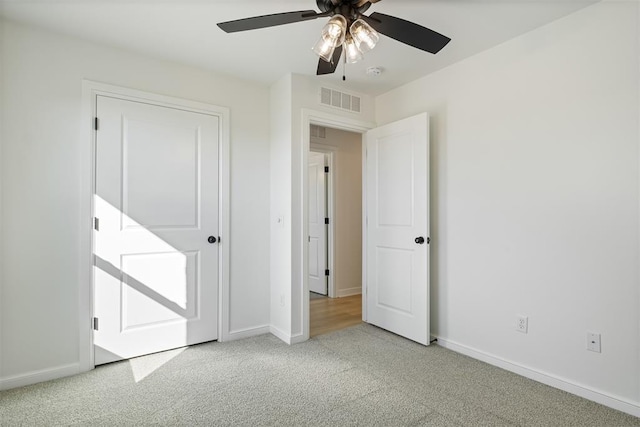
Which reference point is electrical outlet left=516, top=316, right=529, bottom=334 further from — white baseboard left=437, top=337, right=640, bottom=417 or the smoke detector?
the smoke detector

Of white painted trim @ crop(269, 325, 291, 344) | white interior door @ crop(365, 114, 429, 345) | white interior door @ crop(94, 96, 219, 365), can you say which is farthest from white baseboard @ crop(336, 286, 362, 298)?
white interior door @ crop(94, 96, 219, 365)

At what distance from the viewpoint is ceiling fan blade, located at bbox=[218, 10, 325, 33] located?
153cm

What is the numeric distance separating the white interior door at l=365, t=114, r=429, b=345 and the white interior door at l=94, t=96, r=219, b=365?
1.54 metres

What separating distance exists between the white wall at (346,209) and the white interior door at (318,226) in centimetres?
20

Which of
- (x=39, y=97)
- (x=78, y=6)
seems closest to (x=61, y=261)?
(x=39, y=97)

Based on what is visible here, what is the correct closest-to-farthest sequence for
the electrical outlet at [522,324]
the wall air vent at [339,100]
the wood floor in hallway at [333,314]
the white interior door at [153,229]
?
the electrical outlet at [522,324]
the white interior door at [153,229]
the wall air vent at [339,100]
the wood floor in hallway at [333,314]

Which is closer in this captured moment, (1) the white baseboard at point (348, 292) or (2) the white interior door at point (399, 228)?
(2) the white interior door at point (399, 228)

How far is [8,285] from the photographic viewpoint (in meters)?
2.22

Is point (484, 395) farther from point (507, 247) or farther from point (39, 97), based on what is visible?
point (39, 97)

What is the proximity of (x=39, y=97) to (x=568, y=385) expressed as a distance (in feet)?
13.0

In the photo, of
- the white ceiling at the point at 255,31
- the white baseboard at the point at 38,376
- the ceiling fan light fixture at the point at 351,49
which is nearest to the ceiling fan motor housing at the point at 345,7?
the ceiling fan light fixture at the point at 351,49

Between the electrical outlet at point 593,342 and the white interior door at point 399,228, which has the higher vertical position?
the white interior door at point 399,228

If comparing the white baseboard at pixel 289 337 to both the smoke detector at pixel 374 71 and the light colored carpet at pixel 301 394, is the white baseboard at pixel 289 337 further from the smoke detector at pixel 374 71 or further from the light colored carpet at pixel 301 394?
the smoke detector at pixel 374 71

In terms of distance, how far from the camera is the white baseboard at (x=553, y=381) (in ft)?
6.44
